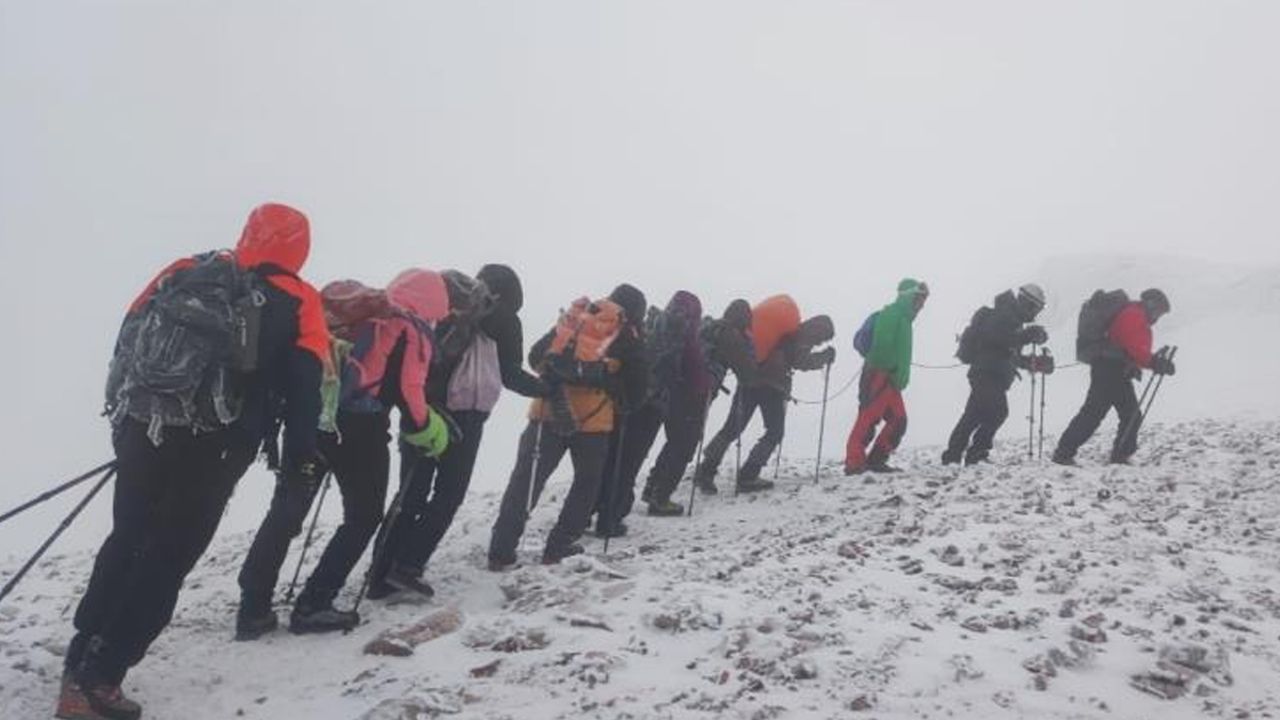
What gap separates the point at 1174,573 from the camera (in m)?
7.66

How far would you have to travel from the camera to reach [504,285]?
316 inches

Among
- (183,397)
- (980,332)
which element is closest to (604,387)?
(183,397)

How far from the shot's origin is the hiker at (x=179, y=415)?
519 cm

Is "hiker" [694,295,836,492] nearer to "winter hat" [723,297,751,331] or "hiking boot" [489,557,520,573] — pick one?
"winter hat" [723,297,751,331]

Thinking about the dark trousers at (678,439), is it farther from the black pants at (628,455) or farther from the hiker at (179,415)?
the hiker at (179,415)

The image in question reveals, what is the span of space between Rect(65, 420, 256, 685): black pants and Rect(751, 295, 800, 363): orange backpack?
7.76m

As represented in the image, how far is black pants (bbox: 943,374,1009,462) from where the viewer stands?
13.3 meters

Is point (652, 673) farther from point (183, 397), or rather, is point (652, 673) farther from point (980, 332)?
point (980, 332)

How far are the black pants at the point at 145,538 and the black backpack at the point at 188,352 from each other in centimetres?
13

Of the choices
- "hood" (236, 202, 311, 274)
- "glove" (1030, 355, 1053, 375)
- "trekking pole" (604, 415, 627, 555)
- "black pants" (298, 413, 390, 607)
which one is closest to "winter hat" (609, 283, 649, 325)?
"trekking pole" (604, 415, 627, 555)

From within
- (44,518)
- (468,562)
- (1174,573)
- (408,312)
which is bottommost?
(44,518)

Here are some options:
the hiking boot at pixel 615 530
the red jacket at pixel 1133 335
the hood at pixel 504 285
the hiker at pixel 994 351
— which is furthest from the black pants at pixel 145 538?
the red jacket at pixel 1133 335

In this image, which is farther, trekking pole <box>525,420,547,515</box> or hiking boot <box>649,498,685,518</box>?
hiking boot <box>649,498,685,518</box>

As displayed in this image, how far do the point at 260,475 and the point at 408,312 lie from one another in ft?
472
